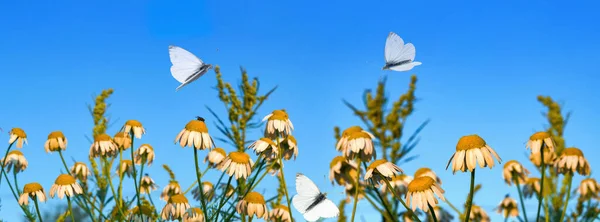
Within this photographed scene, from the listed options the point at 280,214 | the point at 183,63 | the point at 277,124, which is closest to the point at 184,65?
the point at 183,63

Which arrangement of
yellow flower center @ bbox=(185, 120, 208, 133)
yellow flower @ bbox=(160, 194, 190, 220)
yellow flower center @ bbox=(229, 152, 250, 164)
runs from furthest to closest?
1. yellow flower @ bbox=(160, 194, 190, 220)
2. yellow flower center @ bbox=(229, 152, 250, 164)
3. yellow flower center @ bbox=(185, 120, 208, 133)

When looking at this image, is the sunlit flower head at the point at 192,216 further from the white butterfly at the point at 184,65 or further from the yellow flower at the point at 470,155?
the yellow flower at the point at 470,155

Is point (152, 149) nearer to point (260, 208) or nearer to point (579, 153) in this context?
point (260, 208)

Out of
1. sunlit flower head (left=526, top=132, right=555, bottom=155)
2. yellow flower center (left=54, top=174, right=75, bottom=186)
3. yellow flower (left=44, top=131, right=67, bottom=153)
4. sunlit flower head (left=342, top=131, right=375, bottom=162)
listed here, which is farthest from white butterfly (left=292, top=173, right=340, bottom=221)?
yellow flower (left=44, top=131, right=67, bottom=153)

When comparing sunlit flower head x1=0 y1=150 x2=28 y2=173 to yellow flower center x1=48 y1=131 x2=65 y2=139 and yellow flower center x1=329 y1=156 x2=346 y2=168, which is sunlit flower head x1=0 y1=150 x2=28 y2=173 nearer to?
yellow flower center x1=48 y1=131 x2=65 y2=139

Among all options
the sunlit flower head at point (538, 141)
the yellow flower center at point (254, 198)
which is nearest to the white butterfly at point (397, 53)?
the yellow flower center at point (254, 198)

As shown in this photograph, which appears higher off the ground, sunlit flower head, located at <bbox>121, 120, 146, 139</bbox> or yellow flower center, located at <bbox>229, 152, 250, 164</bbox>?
sunlit flower head, located at <bbox>121, 120, 146, 139</bbox>

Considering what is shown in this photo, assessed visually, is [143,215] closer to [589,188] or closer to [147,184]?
[147,184]
